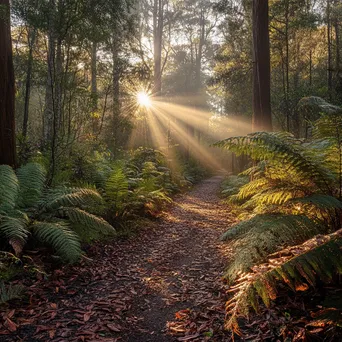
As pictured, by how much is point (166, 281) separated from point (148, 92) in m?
16.3

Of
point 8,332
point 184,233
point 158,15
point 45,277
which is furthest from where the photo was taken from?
point 158,15

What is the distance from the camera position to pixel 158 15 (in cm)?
2389

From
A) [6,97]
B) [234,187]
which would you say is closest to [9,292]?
[6,97]

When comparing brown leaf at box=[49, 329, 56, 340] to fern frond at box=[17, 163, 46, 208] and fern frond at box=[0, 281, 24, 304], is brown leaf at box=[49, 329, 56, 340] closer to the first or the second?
fern frond at box=[0, 281, 24, 304]

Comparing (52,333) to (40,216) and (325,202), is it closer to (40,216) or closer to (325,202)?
(40,216)

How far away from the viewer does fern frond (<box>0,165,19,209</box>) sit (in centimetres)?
389

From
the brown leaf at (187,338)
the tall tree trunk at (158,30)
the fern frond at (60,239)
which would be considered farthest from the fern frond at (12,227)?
the tall tree trunk at (158,30)

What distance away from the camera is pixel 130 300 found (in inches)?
124

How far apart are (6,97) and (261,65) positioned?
6.61 m

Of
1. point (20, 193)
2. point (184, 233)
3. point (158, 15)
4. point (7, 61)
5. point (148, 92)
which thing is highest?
point (158, 15)

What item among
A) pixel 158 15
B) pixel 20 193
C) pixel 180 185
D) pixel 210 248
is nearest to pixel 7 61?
pixel 20 193

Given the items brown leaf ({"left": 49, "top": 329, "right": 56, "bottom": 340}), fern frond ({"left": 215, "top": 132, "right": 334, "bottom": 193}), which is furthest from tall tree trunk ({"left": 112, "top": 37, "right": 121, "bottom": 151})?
brown leaf ({"left": 49, "top": 329, "right": 56, "bottom": 340})

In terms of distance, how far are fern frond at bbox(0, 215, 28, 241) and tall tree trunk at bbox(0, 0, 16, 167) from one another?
2.33m

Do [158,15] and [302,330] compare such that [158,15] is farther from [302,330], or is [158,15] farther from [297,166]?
[302,330]
